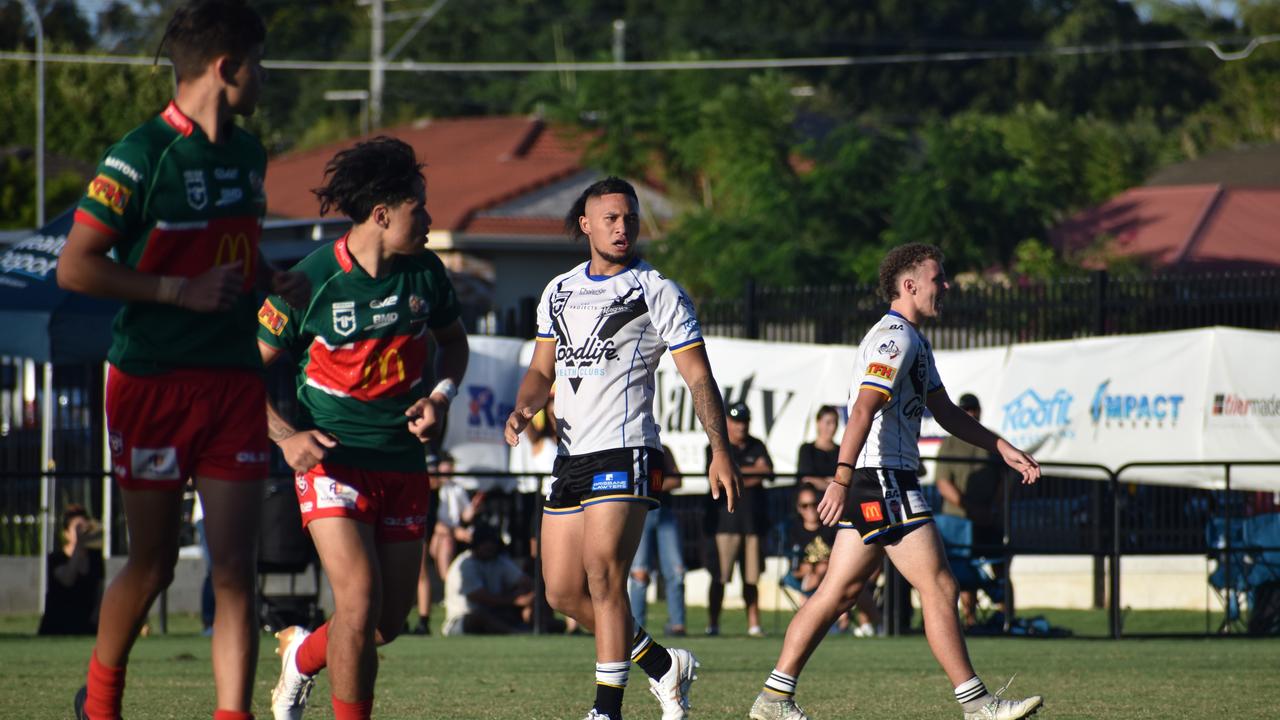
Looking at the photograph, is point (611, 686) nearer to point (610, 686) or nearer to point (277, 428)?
point (610, 686)

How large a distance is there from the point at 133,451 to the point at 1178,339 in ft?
43.7

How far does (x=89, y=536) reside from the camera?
16.5 metres

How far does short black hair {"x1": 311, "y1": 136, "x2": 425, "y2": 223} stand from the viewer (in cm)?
664

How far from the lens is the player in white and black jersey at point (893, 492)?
7.86 m

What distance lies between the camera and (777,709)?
26.7 ft

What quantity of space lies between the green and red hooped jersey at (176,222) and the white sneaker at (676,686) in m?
2.71

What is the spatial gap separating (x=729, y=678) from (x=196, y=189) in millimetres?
6535

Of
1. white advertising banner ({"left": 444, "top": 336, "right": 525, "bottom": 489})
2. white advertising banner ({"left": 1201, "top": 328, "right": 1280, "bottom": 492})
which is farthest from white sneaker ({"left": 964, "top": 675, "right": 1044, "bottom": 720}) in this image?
white advertising banner ({"left": 444, "top": 336, "right": 525, "bottom": 489})

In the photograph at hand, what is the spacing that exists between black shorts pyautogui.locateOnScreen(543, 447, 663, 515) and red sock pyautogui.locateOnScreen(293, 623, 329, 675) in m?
1.17

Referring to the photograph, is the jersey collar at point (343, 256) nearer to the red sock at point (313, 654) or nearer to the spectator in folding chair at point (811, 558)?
the red sock at point (313, 654)

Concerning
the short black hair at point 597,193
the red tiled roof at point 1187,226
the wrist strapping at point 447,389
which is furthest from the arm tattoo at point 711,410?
the red tiled roof at point 1187,226

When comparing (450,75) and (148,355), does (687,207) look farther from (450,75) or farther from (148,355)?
(148,355)

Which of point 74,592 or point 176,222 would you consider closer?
point 176,222

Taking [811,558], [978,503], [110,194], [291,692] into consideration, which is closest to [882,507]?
[291,692]
